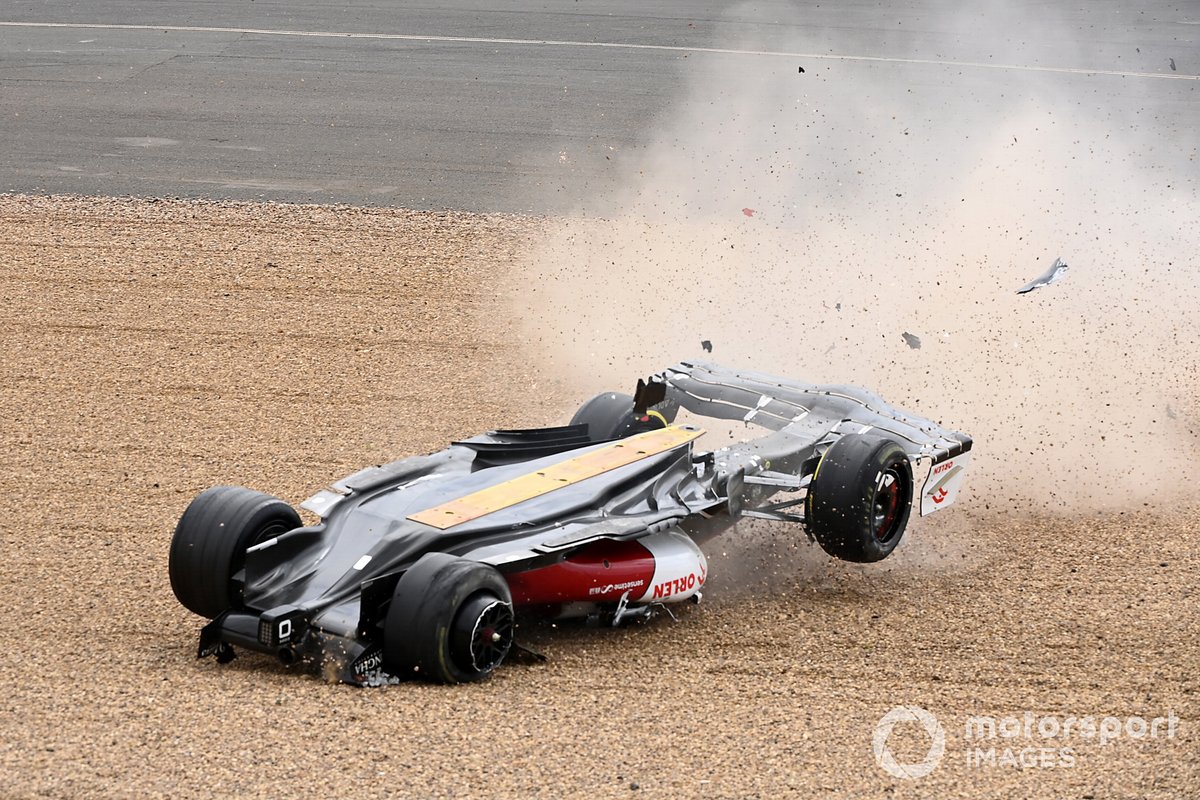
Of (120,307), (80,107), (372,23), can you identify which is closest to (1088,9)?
(372,23)

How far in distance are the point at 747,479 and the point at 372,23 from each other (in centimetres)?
2004

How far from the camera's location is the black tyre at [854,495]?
6.96m

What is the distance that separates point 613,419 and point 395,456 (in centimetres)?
176

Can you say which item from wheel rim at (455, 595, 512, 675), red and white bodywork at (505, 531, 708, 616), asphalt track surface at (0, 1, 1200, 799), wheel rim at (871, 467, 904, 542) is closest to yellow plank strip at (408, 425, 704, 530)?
red and white bodywork at (505, 531, 708, 616)

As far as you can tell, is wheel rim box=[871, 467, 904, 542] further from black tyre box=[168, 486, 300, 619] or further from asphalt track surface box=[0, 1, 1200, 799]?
black tyre box=[168, 486, 300, 619]

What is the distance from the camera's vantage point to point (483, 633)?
19.1 ft

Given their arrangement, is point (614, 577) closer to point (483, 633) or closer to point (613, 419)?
point (483, 633)

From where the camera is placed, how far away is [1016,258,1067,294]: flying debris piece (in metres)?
11.4

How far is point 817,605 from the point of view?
7047mm

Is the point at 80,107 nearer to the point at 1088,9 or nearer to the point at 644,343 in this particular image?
the point at 644,343

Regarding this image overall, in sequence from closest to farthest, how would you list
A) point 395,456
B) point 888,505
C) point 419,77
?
point 888,505 < point 395,456 < point 419,77

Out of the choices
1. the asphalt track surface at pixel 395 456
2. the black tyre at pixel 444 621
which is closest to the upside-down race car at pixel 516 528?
the black tyre at pixel 444 621

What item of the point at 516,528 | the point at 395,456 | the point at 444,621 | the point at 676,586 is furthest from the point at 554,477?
the point at 395,456

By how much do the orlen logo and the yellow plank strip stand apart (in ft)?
2.19
